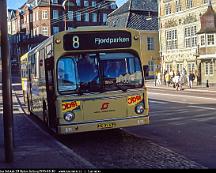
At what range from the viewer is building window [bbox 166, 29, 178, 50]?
176 feet

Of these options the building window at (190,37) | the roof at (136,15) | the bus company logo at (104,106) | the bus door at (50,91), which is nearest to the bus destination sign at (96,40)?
the bus door at (50,91)

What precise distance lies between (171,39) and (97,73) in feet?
145

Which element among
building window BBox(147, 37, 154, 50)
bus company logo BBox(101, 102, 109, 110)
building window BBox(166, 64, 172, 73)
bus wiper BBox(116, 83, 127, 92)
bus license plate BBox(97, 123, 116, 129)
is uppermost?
building window BBox(147, 37, 154, 50)

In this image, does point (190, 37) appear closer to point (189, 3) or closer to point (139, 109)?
point (189, 3)

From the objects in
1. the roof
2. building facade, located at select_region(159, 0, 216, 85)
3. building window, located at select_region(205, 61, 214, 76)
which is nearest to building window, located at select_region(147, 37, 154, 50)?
the roof

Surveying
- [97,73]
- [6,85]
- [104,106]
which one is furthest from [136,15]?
[6,85]

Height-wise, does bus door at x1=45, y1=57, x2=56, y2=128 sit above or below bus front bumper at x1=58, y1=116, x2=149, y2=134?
above

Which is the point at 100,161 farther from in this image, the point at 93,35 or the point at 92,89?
the point at 93,35

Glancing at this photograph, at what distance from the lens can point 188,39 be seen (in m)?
50.5

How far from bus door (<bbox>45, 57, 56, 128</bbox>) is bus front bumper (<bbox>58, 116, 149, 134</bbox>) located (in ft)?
3.01

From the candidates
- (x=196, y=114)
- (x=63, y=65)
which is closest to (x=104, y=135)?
(x=63, y=65)

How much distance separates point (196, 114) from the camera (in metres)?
17.2

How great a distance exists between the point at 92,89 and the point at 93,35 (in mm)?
1460

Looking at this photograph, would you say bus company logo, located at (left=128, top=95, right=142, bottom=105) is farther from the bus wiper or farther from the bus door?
the bus door
